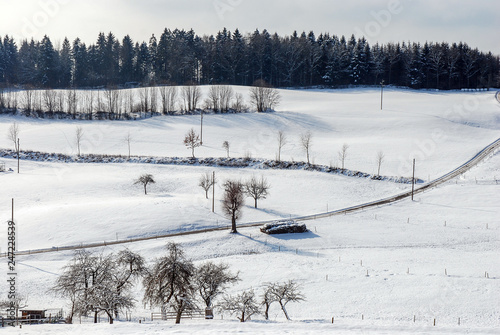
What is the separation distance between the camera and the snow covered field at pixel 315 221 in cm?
3222

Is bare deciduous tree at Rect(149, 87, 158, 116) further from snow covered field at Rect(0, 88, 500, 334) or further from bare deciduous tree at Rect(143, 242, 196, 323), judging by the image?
bare deciduous tree at Rect(143, 242, 196, 323)

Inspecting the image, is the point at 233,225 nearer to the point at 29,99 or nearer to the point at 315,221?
the point at 315,221

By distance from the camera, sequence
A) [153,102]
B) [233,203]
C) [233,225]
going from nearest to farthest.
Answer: [233,225], [233,203], [153,102]

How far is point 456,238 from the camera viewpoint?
48531mm

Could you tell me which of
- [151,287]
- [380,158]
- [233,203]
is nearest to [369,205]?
[380,158]

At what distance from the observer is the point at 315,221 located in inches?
2160

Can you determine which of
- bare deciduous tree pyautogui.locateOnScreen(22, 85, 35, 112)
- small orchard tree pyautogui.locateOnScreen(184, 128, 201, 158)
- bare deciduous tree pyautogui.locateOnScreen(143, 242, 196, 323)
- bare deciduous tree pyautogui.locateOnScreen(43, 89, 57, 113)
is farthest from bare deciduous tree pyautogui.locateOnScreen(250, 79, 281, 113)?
bare deciduous tree pyautogui.locateOnScreen(143, 242, 196, 323)

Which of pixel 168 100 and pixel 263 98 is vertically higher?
pixel 263 98

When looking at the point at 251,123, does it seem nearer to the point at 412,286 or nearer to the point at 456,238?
the point at 456,238

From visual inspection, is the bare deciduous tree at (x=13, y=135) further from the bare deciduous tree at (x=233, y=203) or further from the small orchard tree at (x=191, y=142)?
the bare deciduous tree at (x=233, y=203)

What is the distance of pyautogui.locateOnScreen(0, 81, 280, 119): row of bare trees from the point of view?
371 feet

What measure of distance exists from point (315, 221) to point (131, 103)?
266 ft

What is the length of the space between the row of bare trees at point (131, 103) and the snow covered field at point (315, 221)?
7996 millimetres

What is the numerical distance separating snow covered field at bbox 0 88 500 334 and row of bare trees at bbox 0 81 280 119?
26.2ft
